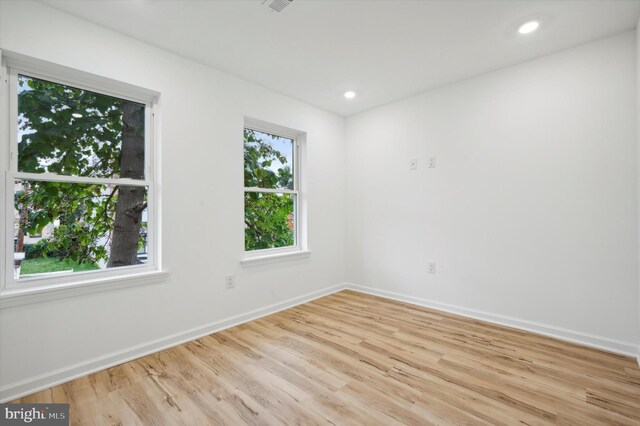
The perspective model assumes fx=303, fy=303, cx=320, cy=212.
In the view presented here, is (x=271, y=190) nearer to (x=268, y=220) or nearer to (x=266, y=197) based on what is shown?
(x=266, y=197)

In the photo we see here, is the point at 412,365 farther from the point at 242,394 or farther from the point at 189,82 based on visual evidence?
the point at 189,82

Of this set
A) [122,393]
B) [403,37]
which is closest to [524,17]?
[403,37]

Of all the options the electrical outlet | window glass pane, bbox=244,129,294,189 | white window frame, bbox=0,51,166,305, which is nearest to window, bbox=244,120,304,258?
window glass pane, bbox=244,129,294,189

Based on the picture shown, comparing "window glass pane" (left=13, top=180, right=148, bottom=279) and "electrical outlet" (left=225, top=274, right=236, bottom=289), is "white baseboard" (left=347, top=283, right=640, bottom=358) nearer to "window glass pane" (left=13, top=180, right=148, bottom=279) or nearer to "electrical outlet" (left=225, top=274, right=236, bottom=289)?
"electrical outlet" (left=225, top=274, right=236, bottom=289)

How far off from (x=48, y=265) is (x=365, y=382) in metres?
2.27

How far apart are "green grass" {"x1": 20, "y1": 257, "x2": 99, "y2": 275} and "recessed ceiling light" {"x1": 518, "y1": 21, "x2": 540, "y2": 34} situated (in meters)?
3.68

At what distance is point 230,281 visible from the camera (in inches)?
116

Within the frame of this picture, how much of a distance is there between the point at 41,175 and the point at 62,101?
0.56 meters

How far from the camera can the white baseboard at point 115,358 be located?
1855 mm

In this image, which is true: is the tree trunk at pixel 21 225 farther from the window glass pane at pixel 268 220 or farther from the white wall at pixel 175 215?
the window glass pane at pixel 268 220

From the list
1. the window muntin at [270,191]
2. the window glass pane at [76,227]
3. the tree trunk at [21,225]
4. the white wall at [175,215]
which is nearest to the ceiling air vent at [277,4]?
the white wall at [175,215]

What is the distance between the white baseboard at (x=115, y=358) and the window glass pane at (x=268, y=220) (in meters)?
0.71

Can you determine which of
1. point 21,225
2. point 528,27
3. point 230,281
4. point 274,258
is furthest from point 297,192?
point 528,27

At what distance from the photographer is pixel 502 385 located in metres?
1.92
